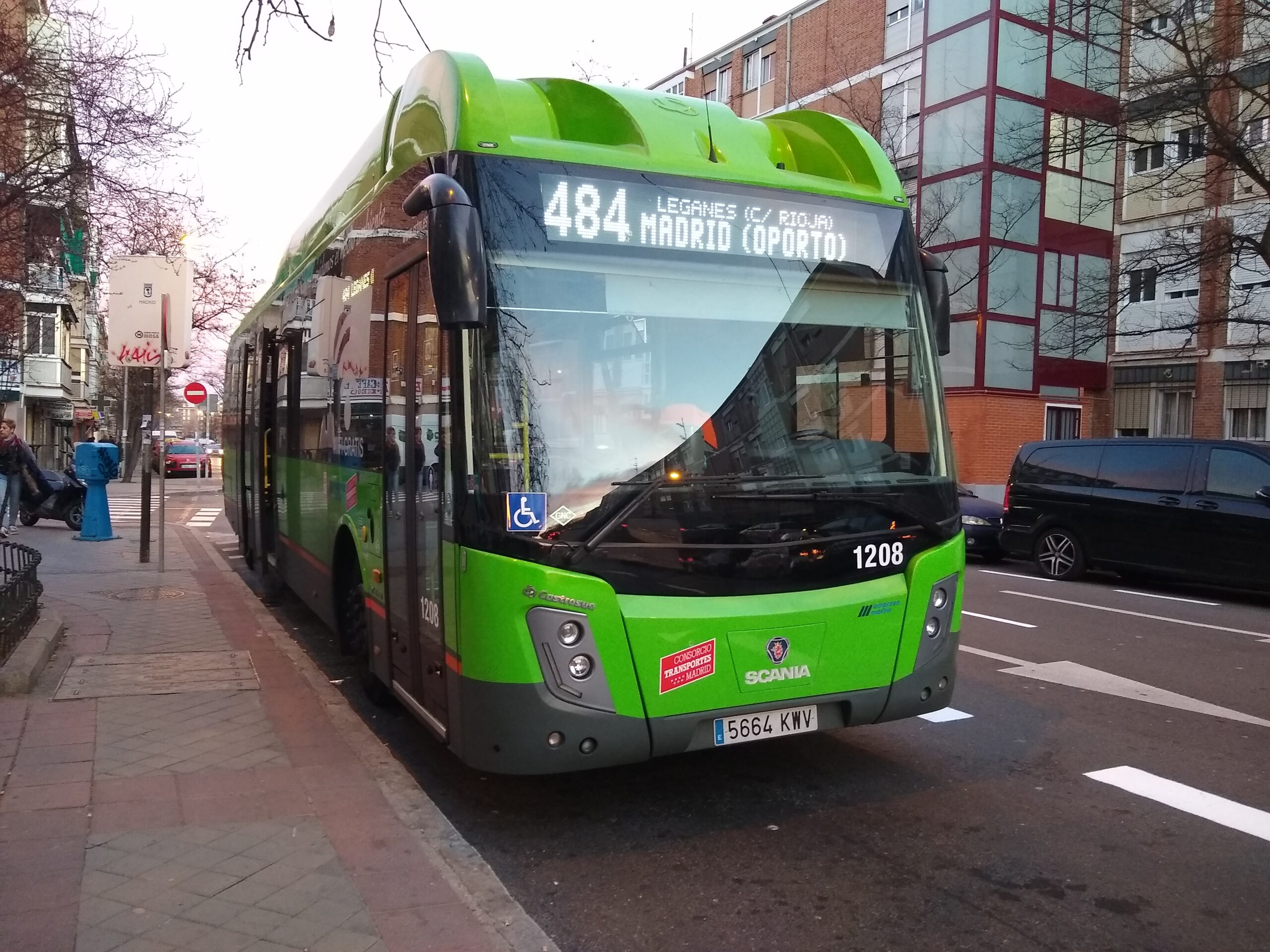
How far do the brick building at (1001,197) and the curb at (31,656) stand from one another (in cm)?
2302

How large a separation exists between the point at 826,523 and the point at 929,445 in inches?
31.1

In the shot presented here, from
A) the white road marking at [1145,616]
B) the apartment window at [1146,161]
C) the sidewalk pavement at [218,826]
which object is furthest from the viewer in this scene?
the apartment window at [1146,161]

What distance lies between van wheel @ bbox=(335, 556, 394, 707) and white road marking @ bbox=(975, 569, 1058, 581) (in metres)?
10.1

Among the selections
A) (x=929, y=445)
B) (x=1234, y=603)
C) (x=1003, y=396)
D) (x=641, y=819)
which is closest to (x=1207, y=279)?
(x=1003, y=396)

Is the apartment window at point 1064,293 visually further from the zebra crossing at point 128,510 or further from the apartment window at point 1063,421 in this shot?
the zebra crossing at point 128,510

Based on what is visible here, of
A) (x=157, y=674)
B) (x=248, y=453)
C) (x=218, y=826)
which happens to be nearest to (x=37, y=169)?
(x=248, y=453)

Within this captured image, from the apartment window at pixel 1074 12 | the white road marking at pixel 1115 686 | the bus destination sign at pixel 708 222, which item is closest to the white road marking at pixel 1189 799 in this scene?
the white road marking at pixel 1115 686

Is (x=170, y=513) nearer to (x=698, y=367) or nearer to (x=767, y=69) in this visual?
(x=698, y=367)

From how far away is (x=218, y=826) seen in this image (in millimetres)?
4520

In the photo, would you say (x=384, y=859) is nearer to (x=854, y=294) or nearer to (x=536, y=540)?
(x=536, y=540)

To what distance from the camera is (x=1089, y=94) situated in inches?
1112

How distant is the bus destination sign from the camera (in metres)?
4.53

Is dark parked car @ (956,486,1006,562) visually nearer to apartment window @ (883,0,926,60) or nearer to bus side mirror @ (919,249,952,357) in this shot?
bus side mirror @ (919,249,952,357)

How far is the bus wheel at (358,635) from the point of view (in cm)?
661
